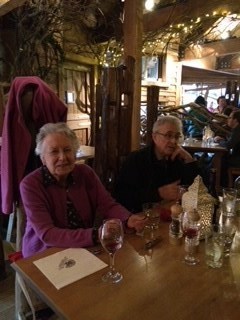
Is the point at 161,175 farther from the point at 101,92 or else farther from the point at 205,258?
the point at 205,258

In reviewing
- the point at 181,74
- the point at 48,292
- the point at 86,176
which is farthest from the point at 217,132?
the point at 48,292

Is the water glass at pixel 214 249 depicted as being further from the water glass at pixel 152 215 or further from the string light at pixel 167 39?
the string light at pixel 167 39

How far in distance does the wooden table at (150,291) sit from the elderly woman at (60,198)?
199mm

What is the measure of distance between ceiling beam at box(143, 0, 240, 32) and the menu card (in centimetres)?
321

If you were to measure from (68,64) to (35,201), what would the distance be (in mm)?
3683

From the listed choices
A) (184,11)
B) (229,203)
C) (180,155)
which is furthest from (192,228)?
(184,11)

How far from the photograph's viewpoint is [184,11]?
3.45 m

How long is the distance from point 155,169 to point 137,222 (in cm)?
82

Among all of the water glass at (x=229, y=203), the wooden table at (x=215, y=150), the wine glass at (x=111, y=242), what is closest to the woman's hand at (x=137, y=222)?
the wine glass at (x=111, y=242)

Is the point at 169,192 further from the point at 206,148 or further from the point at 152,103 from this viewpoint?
the point at 206,148

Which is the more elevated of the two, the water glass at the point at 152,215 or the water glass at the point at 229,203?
the water glass at the point at 229,203

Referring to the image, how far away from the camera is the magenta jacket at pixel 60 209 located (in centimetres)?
114

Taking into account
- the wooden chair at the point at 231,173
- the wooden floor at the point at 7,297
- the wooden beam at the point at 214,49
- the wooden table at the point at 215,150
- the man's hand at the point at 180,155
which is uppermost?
the wooden beam at the point at 214,49

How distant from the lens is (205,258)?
1.04 meters
